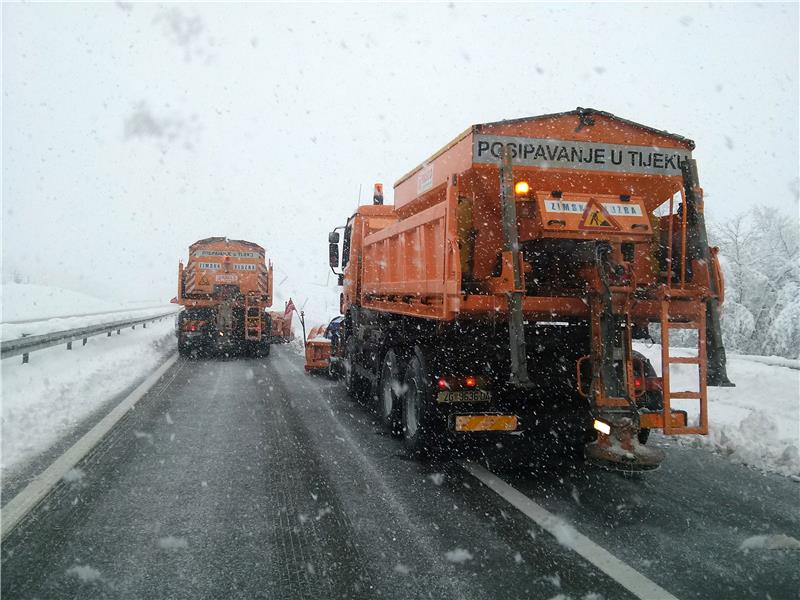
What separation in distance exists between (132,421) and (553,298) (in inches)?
201

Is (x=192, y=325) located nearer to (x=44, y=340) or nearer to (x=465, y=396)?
(x=44, y=340)

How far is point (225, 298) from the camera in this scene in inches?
669

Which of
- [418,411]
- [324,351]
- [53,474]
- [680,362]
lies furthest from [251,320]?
[680,362]

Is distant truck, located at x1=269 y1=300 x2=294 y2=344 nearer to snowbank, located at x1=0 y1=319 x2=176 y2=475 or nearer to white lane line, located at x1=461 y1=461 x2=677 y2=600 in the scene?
snowbank, located at x1=0 y1=319 x2=176 y2=475

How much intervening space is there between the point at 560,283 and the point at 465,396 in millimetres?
1362

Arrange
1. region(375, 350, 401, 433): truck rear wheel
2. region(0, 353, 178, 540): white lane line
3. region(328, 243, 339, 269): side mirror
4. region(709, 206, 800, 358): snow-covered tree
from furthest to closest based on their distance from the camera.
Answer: region(709, 206, 800, 358): snow-covered tree
region(328, 243, 339, 269): side mirror
region(375, 350, 401, 433): truck rear wheel
region(0, 353, 178, 540): white lane line

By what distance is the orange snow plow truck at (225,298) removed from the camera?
16.3 meters

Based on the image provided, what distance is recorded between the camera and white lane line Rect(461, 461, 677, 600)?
10.6 ft

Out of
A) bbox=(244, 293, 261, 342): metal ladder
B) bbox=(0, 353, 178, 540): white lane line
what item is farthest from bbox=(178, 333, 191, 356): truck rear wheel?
bbox=(0, 353, 178, 540): white lane line

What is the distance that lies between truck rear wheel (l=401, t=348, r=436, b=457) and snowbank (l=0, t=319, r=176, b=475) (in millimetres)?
3440

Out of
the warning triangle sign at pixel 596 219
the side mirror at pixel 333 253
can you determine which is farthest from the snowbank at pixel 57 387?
the warning triangle sign at pixel 596 219

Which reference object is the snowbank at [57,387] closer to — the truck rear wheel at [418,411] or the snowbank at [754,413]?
the truck rear wheel at [418,411]

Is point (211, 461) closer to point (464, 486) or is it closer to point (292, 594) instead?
point (464, 486)

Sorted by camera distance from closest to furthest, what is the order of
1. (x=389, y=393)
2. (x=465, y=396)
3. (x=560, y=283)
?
(x=465, y=396), (x=560, y=283), (x=389, y=393)
